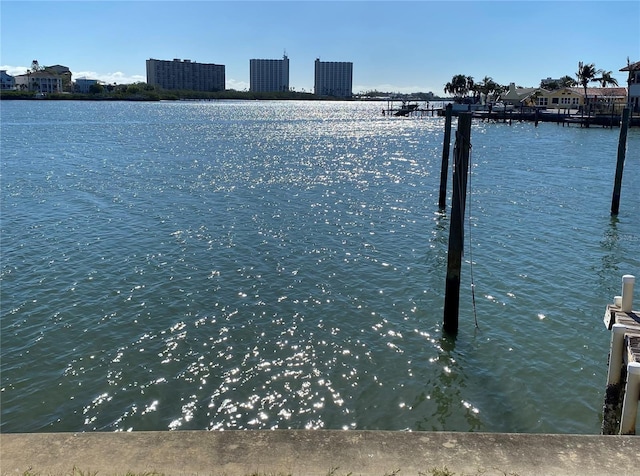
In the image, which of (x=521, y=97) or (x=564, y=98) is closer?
(x=564, y=98)

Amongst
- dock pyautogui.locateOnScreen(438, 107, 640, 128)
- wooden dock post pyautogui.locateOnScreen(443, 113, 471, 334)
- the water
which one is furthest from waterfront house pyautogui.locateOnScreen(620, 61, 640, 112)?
wooden dock post pyautogui.locateOnScreen(443, 113, 471, 334)

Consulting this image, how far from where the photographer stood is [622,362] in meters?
8.29

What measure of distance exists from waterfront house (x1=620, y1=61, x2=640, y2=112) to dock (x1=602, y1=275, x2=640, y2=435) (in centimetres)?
9065

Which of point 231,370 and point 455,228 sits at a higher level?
point 455,228

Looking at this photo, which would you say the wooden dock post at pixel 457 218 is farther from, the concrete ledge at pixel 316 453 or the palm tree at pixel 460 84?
the palm tree at pixel 460 84

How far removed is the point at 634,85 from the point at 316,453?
97.4 m

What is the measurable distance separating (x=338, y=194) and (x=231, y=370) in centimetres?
2232

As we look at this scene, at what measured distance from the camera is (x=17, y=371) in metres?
11.2

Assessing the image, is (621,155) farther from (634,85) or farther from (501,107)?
(501,107)

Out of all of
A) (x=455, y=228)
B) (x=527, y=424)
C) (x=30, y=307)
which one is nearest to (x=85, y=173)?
(x=30, y=307)

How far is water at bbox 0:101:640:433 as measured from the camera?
9961 millimetres

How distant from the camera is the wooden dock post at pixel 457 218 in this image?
12.2m

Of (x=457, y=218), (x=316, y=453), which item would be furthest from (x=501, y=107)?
(x=316, y=453)

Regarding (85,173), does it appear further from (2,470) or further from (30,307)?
(2,470)
